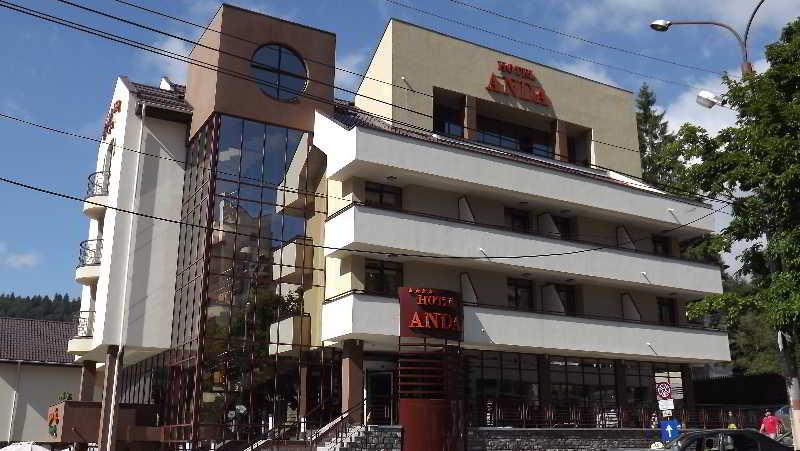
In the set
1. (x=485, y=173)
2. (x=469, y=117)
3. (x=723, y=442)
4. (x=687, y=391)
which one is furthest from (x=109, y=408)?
(x=687, y=391)

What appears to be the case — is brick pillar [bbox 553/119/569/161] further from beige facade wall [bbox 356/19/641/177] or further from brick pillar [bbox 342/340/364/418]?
brick pillar [bbox 342/340/364/418]

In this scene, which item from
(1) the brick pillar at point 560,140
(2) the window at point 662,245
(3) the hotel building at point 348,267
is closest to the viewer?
(3) the hotel building at point 348,267

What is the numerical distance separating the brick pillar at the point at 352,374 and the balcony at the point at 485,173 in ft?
21.5

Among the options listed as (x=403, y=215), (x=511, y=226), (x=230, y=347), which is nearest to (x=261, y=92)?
(x=403, y=215)

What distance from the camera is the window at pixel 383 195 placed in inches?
1204

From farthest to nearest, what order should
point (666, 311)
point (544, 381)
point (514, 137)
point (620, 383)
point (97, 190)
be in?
point (514, 137) < point (666, 311) < point (620, 383) < point (97, 190) < point (544, 381)

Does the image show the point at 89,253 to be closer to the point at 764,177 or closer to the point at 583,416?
the point at 583,416

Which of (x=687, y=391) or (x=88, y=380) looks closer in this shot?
(x=88, y=380)

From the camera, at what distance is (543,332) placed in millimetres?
31531

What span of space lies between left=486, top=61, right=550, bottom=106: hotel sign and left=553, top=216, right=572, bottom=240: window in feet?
20.5

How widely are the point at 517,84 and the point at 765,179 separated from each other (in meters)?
17.5

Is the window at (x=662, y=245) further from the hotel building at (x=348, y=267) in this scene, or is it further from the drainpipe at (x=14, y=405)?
the drainpipe at (x=14, y=405)

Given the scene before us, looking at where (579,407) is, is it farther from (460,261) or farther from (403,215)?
(403,215)

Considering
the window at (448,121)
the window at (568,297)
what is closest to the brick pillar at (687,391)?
the window at (568,297)
